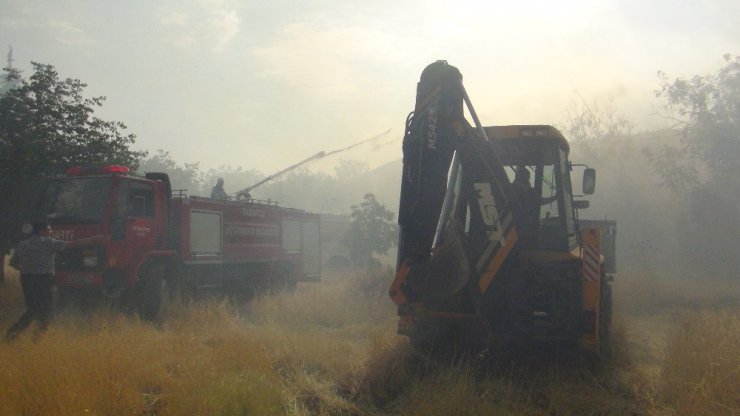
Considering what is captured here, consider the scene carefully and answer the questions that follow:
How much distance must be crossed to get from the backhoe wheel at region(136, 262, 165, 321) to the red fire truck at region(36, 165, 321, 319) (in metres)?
0.02

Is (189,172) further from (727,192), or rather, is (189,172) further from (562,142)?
(562,142)

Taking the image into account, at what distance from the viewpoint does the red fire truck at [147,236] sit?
35.7ft

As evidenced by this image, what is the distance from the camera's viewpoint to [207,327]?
10695 millimetres

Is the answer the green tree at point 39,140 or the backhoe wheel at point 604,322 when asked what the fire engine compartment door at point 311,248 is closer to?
the green tree at point 39,140

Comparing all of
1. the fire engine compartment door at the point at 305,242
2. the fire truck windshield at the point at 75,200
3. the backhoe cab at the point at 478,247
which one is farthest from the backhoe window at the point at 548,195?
the fire engine compartment door at the point at 305,242

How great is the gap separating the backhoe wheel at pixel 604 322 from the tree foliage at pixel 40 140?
1093 centimetres

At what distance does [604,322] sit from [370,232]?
755 inches

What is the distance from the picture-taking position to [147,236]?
38.3ft

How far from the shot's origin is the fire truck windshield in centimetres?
1102

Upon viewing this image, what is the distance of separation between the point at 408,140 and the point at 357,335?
4.96 m

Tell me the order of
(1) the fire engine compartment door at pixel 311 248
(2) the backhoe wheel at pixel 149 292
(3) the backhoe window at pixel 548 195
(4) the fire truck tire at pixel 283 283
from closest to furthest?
(3) the backhoe window at pixel 548 195 → (2) the backhoe wheel at pixel 149 292 → (4) the fire truck tire at pixel 283 283 → (1) the fire engine compartment door at pixel 311 248

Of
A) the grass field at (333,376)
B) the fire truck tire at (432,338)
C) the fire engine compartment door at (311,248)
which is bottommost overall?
the grass field at (333,376)

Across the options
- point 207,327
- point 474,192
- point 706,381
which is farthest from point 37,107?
point 706,381

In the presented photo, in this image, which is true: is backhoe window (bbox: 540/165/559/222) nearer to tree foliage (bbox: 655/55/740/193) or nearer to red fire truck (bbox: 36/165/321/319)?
red fire truck (bbox: 36/165/321/319)
